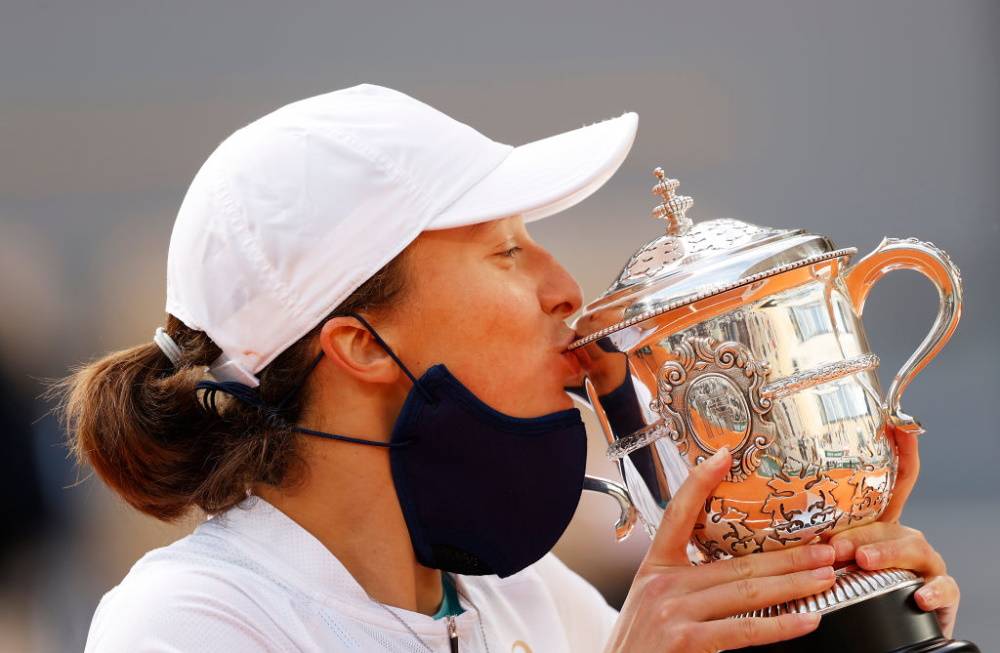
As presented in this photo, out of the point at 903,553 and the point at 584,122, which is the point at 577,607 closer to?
the point at 903,553

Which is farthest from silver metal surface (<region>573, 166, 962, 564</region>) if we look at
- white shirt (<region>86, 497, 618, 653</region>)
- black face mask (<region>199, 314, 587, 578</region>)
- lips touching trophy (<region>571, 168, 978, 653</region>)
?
white shirt (<region>86, 497, 618, 653</region>)

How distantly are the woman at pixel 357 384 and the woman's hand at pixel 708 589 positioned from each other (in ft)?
0.36

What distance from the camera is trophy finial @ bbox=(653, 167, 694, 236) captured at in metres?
1.46

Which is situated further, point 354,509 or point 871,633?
point 354,509

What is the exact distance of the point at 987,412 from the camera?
4273 millimetres

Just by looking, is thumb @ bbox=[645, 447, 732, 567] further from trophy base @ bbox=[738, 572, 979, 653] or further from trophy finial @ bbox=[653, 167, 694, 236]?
trophy finial @ bbox=[653, 167, 694, 236]

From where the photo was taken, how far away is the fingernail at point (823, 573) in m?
1.29

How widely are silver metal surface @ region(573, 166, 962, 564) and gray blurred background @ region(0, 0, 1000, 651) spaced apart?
2.50 metres

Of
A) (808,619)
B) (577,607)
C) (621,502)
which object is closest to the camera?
(808,619)

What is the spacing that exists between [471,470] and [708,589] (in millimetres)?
401

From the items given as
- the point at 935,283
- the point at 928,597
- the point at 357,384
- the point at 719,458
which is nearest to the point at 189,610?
the point at 357,384

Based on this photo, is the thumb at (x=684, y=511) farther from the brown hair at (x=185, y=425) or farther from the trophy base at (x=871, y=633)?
the brown hair at (x=185, y=425)

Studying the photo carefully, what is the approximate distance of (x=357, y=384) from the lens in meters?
1.59

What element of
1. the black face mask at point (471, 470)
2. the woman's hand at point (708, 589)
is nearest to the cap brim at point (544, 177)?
the black face mask at point (471, 470)
